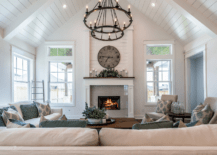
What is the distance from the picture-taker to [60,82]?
6621mm

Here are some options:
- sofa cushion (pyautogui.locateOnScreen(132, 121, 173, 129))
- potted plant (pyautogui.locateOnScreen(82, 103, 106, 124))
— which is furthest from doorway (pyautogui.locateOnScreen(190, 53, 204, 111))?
sofa cushion (pyautogui.locateOnScreen(132, 121, 173, 129))

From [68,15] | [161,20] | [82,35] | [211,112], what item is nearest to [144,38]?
[161,20]

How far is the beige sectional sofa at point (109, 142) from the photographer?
1.25m

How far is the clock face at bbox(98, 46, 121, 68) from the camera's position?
6.41 meters

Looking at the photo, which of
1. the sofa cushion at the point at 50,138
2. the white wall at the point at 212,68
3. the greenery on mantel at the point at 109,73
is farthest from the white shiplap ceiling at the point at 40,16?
the white wall at the point at 212,68

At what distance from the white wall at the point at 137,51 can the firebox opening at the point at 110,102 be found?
0.63 meters

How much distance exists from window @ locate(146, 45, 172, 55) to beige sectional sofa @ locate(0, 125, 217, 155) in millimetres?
5289

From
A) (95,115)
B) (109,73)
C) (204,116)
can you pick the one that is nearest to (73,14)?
(109,73)

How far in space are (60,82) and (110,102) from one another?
6.33 feet

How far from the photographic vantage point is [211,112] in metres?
3.54

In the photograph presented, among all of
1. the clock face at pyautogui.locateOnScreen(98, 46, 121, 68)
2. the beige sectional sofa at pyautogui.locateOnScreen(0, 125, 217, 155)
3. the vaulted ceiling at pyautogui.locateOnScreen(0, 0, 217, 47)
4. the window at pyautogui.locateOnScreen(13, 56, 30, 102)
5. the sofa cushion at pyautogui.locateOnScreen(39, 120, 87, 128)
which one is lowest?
the beige sectional sofa at pyautogui.locateOnScreen(0, 125, 217, 155)

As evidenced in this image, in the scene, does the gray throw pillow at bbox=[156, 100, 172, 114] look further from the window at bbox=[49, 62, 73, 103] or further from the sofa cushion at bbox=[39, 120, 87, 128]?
the sofa cushion at bbox=[39, 120, 87, 128]

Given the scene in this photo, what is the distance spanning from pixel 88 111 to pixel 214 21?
3537 millimetres

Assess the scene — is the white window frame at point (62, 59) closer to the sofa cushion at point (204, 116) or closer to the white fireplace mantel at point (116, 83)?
the white fireplace mantel at point (116, 83)
